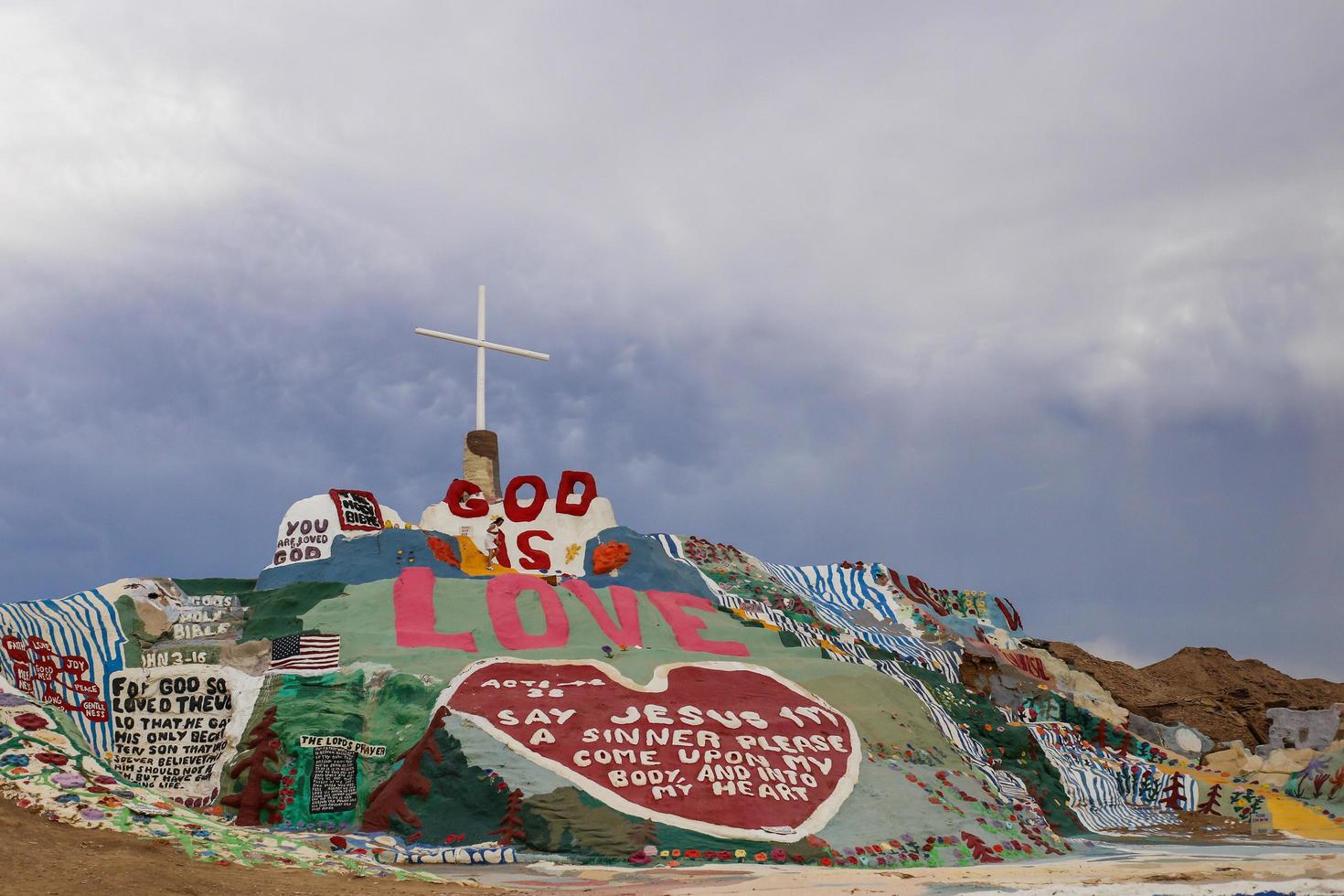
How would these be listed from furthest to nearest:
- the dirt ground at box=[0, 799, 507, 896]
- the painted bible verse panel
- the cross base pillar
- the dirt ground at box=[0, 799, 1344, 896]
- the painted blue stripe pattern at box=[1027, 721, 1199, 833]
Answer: the cross base pillar < the painted blue stripe pattern at box=[1027, 721, 1199, 833] < the painted bible verse panel < the dirt ground at box=[0, 799, 1344, 896] < the dirt ground at box=[0, 799, 507, 896]

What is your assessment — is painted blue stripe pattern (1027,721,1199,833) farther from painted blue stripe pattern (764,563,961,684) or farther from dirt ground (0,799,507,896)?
dirt ground (0,799,507,896)

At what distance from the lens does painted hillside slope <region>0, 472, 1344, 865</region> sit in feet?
63.3

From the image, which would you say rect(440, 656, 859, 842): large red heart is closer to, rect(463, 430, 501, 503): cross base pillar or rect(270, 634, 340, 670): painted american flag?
rect(270, 634, 340, 670): painted american flag

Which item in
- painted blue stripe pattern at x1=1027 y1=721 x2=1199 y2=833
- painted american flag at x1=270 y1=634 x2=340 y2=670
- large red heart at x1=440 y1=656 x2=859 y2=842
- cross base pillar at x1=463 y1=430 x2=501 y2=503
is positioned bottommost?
painted blue stripe pattern at x1=1027 y1=721 x2=1199 y2=833

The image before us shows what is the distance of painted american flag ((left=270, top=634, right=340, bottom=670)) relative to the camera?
24.0 metres

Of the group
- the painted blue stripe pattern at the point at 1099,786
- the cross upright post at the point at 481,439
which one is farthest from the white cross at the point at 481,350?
the painted blue stripe pattern at the point at 1099,786

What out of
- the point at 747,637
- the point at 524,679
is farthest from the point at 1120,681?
the point at 524,679

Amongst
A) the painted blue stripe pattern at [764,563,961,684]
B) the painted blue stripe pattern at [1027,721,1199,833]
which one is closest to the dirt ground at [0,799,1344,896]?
the painted blue stripe pattern at [1027,721,1199,833]

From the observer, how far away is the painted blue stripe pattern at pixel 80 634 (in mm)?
22578

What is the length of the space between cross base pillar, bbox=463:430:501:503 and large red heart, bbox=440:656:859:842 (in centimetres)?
1203

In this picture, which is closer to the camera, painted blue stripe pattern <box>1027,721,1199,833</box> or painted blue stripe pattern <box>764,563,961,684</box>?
painted blue stripe pattern <box>1027,721,1199,833</box>

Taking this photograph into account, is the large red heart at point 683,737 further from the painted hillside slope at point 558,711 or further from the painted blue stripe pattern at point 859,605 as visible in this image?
the painted blue stripe pattern at point 859,605

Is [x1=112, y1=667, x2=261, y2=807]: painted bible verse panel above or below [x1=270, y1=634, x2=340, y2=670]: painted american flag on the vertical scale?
below

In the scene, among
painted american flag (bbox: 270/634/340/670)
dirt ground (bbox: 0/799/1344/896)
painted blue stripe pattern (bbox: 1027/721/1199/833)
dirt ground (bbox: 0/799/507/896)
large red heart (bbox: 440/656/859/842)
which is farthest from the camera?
painted blue stripe pattern (bbox: 1027/721/1199/833)
